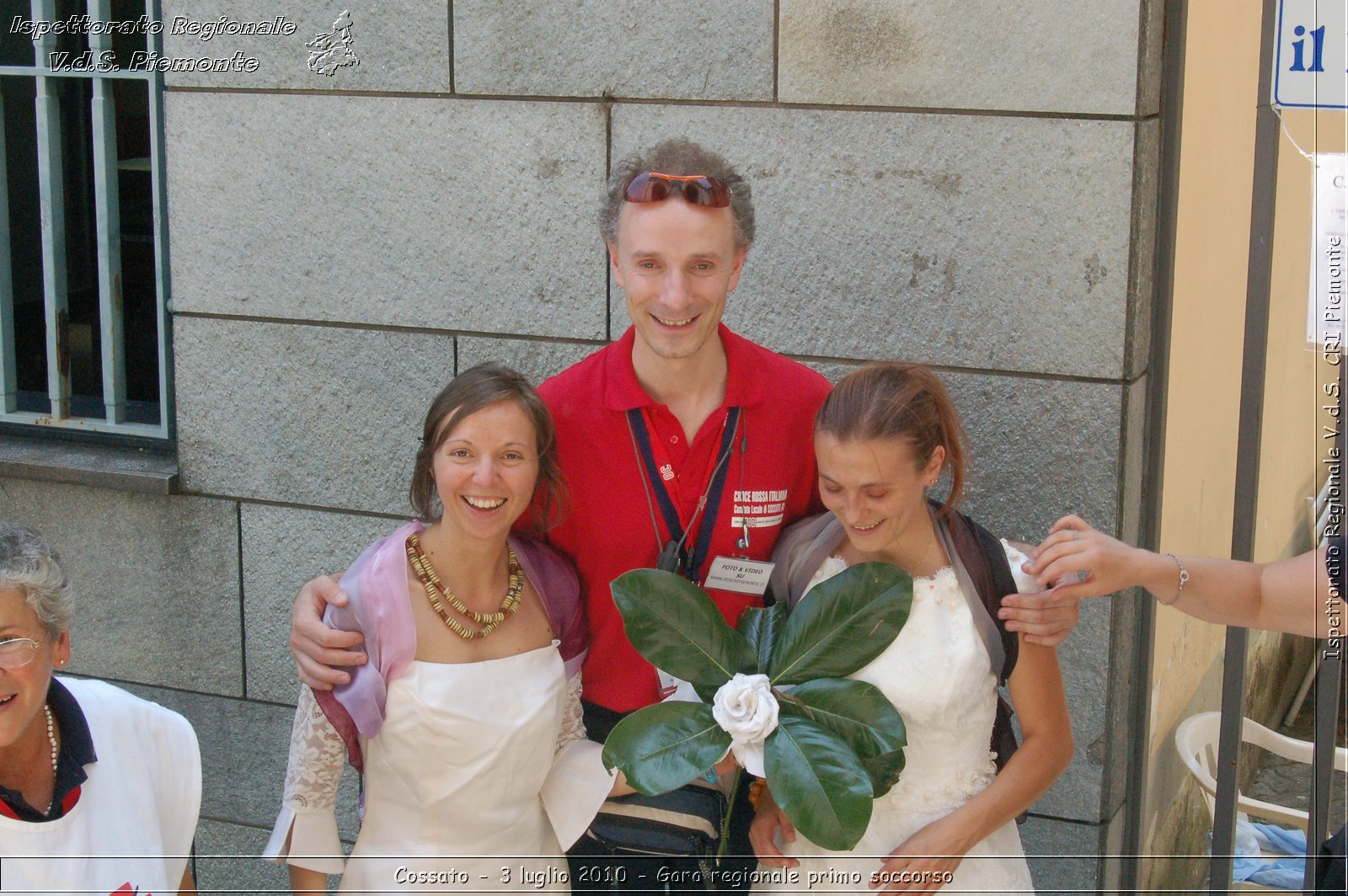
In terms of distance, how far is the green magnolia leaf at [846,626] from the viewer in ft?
8.08

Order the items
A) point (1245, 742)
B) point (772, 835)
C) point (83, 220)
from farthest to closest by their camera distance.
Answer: point (83, 220)
point (1245, 742)
point (772, 835)

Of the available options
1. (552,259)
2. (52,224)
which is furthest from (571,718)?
(52,224)

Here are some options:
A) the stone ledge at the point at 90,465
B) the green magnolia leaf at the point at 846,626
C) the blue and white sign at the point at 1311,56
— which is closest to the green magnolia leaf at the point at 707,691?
the green magnolia leaf at the point at 846,626

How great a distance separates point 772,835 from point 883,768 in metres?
0.34

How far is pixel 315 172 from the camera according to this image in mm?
4082

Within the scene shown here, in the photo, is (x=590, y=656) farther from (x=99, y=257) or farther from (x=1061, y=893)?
(x=99, y=257)

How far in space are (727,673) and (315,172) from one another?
239 centimetres

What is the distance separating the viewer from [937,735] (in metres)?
2.51

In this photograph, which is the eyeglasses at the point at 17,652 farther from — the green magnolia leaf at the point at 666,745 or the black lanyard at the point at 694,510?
the black lanyard at the point at 694,510

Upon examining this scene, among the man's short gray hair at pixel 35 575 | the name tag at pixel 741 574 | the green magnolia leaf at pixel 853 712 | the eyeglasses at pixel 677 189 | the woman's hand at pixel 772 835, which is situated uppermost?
the eyeglasses at pixel 677 189

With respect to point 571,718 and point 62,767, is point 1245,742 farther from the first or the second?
point 62,767

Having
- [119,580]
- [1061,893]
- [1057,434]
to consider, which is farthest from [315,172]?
[1061,893]

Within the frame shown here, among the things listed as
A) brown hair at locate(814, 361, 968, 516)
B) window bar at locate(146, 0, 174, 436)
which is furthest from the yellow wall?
window bar at locate(146, 0, 174, 436)

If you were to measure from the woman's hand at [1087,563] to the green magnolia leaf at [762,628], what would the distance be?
0.50 m
